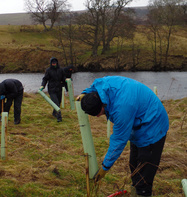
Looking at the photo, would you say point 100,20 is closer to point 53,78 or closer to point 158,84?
point 158,84

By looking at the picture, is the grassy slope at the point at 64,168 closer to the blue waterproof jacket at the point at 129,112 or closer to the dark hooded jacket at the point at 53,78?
the blue waterproof jacket at the point at 129,112

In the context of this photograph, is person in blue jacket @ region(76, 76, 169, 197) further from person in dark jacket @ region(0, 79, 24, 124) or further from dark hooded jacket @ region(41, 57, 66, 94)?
dark hooded jacket @ region(41, 57, 66, 94)

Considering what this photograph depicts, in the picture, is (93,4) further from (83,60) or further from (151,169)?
(151,169)

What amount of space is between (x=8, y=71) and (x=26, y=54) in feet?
17.5

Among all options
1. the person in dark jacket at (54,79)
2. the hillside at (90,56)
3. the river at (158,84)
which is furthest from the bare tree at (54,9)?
the person in dark jacket at (54,79)

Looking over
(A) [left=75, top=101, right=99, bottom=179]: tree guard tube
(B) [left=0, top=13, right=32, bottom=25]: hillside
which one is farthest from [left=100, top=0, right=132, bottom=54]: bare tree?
(B) [left=0, top=13, right=32, bottom=25]: hillside

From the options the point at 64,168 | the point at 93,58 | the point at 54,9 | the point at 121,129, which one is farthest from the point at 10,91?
the point at 54,9

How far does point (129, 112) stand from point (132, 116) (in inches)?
2.7

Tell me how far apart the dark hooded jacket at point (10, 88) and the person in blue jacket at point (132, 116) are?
498 cm

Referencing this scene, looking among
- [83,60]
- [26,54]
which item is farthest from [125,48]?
[26,54]

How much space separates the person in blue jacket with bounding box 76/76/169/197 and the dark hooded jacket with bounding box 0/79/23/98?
498cm

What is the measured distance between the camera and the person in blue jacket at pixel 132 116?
2.43 meters

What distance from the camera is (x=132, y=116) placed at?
2459 mm

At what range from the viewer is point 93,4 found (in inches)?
1406
